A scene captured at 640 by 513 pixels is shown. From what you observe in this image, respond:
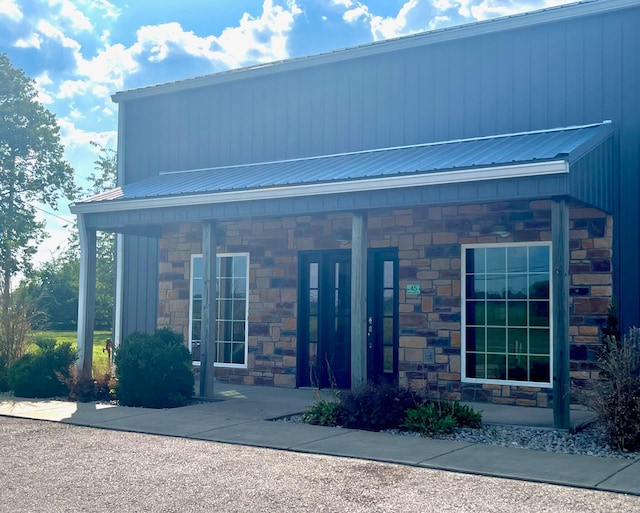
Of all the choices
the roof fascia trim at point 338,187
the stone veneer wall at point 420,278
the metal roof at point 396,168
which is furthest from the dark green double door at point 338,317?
the roof fascia trim at point 338,187

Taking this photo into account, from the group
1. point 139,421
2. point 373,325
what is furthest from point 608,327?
point 139,421

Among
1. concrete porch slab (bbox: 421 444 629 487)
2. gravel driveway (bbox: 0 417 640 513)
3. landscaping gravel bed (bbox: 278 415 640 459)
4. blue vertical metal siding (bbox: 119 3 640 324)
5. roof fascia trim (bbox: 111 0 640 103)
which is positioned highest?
roof fascia trim (bbox: 111 0 640 103)

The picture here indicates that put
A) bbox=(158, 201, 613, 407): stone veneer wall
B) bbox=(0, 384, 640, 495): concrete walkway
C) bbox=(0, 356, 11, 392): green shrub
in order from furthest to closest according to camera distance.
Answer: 1. bbox=(0, 356, 11, 392): green shrub
2. bbox=(158, 201, 613, 407): stone veneer wall
3. bbox=(0, 384, 640, 495): concrete walkway

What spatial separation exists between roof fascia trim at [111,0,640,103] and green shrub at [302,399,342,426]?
18.9 ft

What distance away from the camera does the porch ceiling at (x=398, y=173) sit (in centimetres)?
883

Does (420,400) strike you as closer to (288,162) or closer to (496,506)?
(496,506)

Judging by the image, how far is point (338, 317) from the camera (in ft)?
41.0

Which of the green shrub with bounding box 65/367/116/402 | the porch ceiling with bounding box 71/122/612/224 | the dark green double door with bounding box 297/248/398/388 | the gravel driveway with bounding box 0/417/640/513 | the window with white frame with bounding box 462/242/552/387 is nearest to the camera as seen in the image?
the gravel driveway with bounding box 0/417/640/513

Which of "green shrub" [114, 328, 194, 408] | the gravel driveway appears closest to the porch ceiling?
"green shrub" [114, 328, 194, 408]

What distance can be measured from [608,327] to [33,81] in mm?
31832

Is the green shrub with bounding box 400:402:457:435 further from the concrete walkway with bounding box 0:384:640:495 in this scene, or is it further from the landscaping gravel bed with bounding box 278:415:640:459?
the concrete walkway with bounding box 0:384:640:495

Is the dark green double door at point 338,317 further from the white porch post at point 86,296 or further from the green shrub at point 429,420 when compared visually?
the white porch post at point 86,296

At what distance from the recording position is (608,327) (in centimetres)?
948

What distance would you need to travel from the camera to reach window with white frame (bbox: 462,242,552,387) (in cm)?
1067
